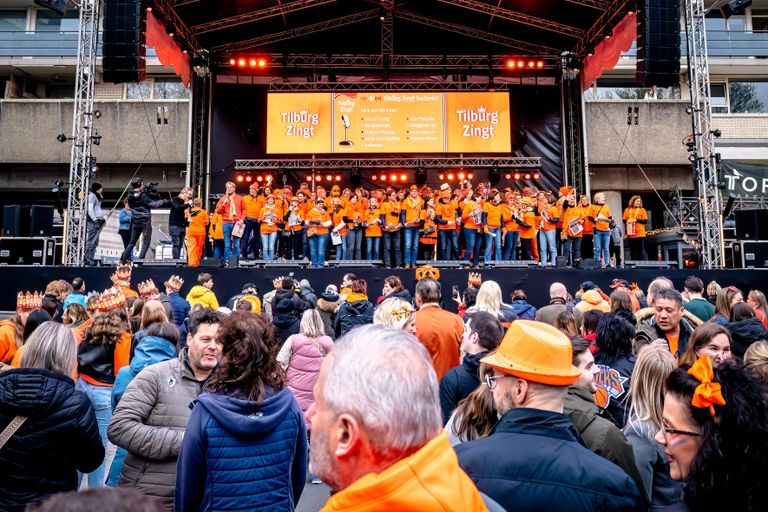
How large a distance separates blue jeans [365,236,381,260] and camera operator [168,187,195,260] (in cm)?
439

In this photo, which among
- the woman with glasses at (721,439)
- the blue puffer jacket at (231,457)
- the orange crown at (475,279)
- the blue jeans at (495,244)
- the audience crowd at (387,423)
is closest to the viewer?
the audience crowd at (387,423)

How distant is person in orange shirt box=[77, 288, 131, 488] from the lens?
3936 mm

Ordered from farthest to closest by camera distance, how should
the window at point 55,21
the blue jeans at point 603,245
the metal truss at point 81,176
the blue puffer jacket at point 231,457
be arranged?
the window at point 55,21 → the blue jeans at point 603,245 → the metal truss at point 81,176 → the blue puffer jacket at point 231,457

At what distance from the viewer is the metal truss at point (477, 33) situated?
632 inches

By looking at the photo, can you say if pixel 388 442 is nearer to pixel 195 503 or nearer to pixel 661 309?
pixel 195 503

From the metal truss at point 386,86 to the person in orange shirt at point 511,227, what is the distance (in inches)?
174

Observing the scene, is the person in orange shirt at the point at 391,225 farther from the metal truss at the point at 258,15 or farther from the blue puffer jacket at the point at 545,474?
the blue puffer jacket at the point at 545,474

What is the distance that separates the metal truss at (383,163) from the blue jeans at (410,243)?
3.27m

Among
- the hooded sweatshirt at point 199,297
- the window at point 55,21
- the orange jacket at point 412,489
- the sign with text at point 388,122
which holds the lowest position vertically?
the orange jacket at point 412,489

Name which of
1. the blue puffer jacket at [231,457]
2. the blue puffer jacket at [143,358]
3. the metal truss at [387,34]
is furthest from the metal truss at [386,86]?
the blue puffer jacket at [231,457]

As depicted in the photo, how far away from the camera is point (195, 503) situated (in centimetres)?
224

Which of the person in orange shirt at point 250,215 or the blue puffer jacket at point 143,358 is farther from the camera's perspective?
the person in orange shirt at point 250,215

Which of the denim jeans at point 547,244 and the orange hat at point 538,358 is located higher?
the denim jeans at point 547,244

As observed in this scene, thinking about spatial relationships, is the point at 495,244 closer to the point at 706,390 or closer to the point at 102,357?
the point at 102,357
